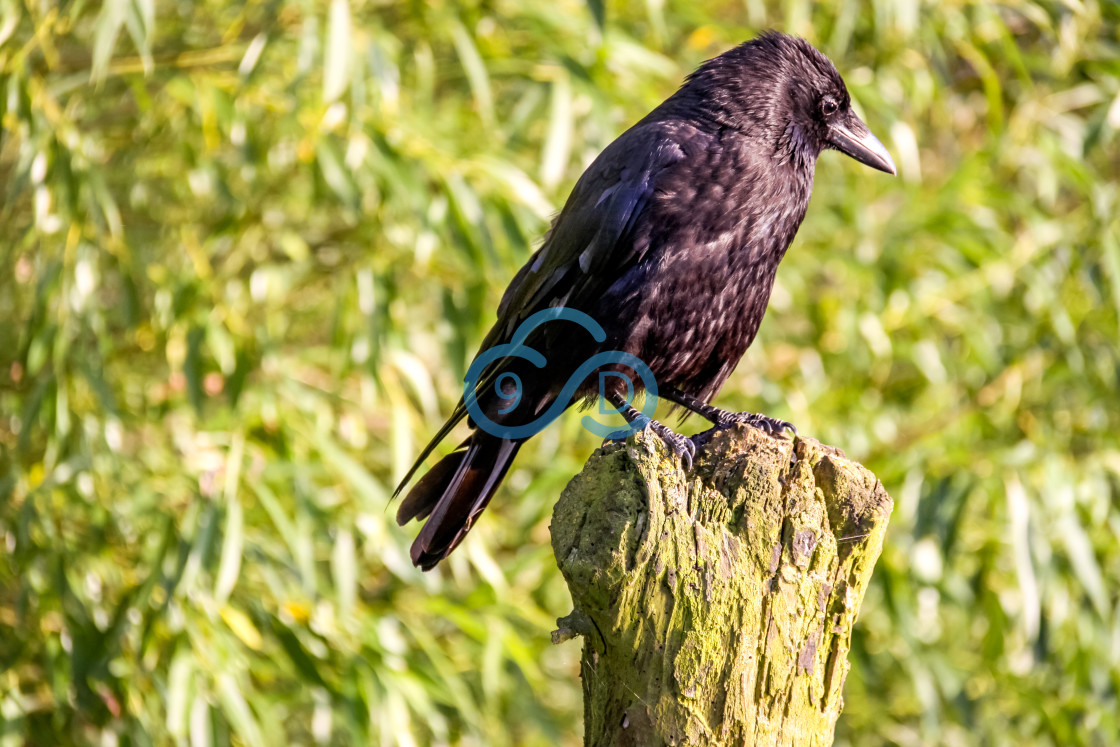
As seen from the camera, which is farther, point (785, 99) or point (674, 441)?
point (785, 99)

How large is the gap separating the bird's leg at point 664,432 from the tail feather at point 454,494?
0.27 metres

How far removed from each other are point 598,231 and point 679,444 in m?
0.68

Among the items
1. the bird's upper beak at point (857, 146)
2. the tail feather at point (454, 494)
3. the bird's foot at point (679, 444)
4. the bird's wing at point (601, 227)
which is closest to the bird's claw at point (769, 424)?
the bird's foot at point (679, 444)

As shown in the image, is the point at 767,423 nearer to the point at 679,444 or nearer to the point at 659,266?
the point at 679,444

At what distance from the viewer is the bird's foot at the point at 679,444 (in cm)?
201

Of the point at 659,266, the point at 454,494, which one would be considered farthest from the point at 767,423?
the point at 454,494

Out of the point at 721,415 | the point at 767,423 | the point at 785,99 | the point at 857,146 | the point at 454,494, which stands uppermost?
the point at 785,99

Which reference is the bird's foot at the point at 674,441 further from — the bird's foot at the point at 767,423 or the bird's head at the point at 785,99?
the bird's head at the point at 785,99

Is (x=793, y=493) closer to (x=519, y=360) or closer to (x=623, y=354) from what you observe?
(x=623, y=354)

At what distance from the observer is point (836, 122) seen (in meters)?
2.93

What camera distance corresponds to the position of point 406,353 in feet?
12.0

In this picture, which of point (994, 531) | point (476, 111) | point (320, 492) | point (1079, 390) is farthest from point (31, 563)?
point (1079, 390)

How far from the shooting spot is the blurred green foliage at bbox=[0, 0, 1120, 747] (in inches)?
127

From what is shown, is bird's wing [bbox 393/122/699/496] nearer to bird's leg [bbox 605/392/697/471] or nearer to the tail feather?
the tail feather
